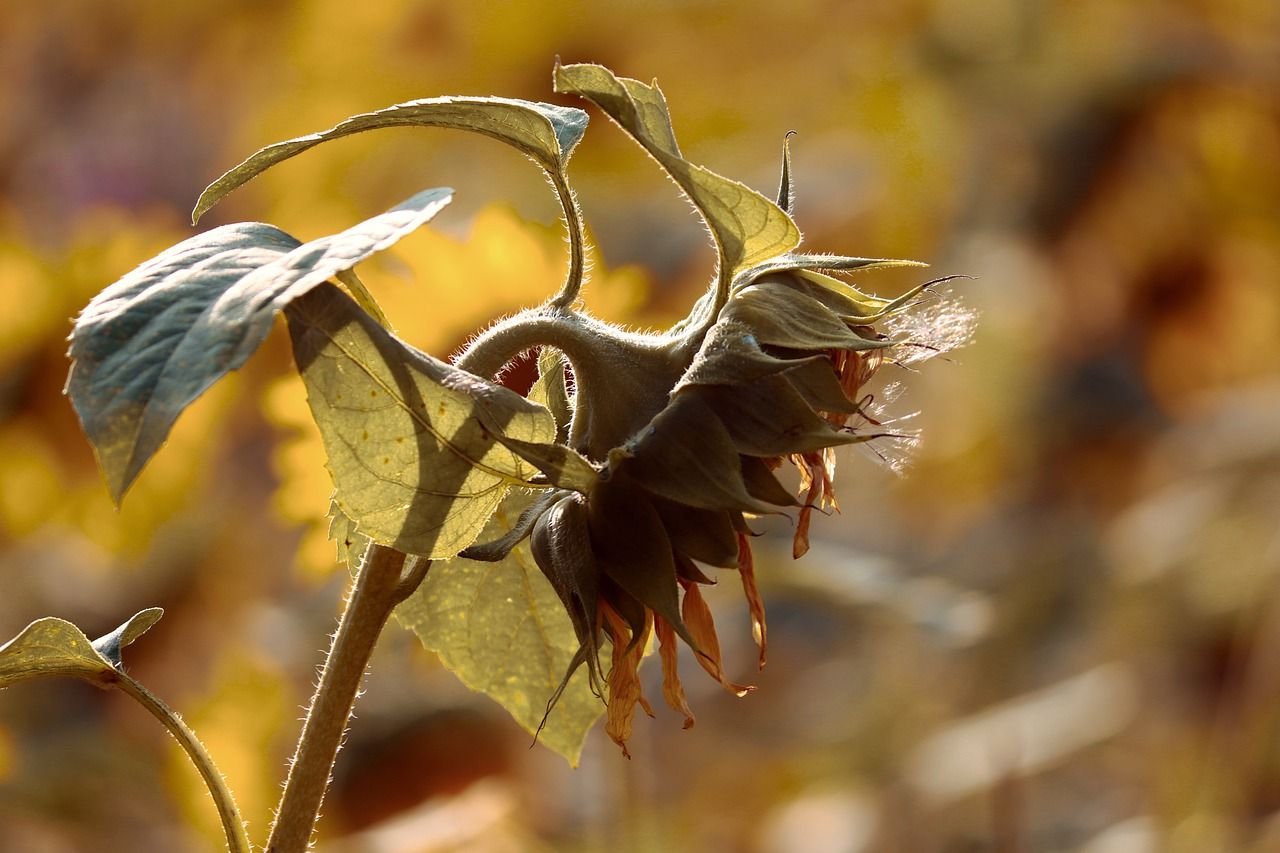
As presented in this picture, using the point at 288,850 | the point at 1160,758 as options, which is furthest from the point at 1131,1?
the point at 288,850

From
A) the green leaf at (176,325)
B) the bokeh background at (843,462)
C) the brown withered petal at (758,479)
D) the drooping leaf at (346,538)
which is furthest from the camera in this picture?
the bokeh background at (843,462)

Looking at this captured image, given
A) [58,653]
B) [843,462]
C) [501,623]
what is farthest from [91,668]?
[843,462]

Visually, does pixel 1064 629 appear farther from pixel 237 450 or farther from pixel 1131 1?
pixel 237 450

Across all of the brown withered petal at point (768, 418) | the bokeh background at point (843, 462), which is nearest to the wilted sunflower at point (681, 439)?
the brown withered petal at point (768, 418)

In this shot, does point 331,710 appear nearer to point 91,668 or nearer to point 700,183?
point 91,668

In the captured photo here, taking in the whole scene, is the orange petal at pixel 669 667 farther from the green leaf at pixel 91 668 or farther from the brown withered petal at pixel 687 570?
the green leaf at pixel 91 668

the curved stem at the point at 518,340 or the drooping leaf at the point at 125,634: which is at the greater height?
the curved stem at the point at 518,340
